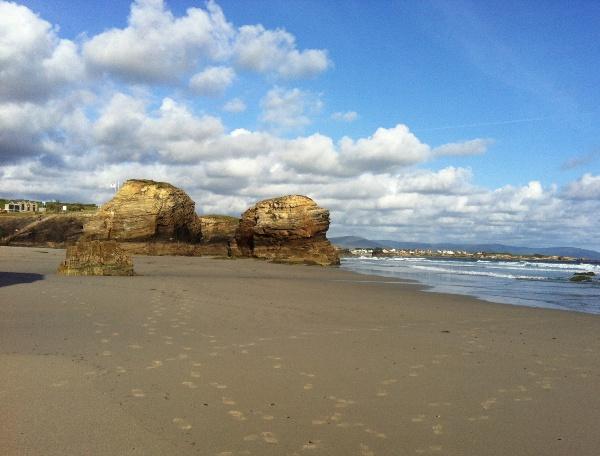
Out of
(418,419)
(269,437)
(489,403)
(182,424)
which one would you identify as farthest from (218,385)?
(489,403)

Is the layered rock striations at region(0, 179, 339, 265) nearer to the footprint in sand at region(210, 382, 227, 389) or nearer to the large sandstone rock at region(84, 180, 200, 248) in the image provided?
the large sandstone rock at region(84, 180, 200, 248)

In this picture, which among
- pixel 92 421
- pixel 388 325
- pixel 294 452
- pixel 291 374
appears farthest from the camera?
pixel 388 325

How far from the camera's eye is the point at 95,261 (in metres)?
19.5

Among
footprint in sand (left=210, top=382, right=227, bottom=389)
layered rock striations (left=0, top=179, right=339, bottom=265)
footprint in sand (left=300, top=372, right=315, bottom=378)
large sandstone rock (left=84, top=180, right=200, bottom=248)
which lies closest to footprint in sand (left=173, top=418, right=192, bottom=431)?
footprint in sand (left=210, top=382, right=227, bottom=389)

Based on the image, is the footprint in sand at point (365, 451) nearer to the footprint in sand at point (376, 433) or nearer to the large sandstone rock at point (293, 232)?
the footprint in sand at point (376, 433)

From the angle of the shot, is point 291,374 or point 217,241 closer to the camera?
point 291,374

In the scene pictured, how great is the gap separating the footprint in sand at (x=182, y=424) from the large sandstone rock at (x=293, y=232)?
4114 cm

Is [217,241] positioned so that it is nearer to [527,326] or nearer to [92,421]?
[527,326]

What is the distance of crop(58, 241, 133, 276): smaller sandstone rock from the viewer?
19.1 metres

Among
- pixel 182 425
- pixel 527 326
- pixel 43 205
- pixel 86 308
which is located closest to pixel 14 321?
pixel 86 308

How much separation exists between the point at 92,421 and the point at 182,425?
84 centimetres

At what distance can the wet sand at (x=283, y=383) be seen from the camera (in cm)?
411

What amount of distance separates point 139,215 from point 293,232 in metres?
16.2

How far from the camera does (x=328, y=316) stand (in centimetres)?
1152
